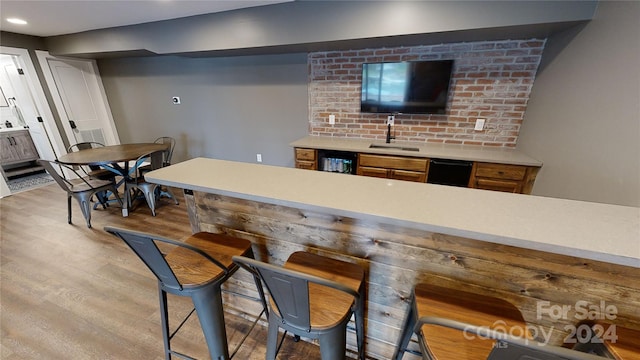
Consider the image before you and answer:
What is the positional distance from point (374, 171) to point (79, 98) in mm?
5658

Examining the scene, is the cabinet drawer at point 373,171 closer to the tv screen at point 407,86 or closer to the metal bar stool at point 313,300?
the tv screen at point 407,86

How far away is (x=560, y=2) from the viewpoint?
1.71 meters

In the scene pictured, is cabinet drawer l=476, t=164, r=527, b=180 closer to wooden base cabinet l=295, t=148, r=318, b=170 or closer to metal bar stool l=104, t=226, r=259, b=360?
wooden base cabinet l=295, t=148, r=318, b=170

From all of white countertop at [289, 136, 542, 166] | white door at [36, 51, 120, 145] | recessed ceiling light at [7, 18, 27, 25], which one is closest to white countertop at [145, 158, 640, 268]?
white countertop at [289, 136, 542, 166]

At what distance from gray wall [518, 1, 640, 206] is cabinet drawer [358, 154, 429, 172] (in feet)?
3.37

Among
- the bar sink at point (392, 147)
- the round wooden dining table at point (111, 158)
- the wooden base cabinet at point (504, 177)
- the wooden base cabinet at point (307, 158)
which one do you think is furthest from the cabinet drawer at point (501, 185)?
the round wooden dining table at point (111, 158)

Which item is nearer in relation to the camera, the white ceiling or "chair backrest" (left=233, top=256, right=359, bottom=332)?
"chair backrest" (left=233, top=256, right=359, bottom=332)

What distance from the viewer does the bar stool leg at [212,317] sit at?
1091 millimetres

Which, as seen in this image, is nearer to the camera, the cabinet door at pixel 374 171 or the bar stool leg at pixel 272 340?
the bar stool leg at pixel 272 340

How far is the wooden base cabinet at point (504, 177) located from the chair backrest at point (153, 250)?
2.47 meters

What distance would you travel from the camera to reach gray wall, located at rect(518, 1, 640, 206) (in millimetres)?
1314

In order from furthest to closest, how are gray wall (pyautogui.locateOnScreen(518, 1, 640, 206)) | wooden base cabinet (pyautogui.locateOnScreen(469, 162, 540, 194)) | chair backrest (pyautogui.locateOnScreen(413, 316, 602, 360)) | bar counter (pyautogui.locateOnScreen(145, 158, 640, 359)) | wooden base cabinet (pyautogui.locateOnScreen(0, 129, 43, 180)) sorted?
wooden base cabinet (pyautogui.locateOnScreen(0, 129, 43, 180)) → wooden base cabinet (pyautogui.locateOnScreen(469, 162, 540, 194)) → gray wall (pyautogui.locateOnScreen(518, 1, 640, 206)) → bar counter (pyautogui.locateOnScreen(145, 158, 640, 359)) → chair backrest (pyautogui.locateOnScreen(413, 316, 602, 360))

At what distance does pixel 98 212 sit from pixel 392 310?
393 centimetres

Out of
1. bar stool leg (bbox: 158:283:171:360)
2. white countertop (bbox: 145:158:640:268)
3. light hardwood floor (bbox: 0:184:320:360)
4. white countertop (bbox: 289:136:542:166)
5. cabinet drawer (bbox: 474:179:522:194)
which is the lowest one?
light hardwood floor (bbox: 0:184:320:360)
